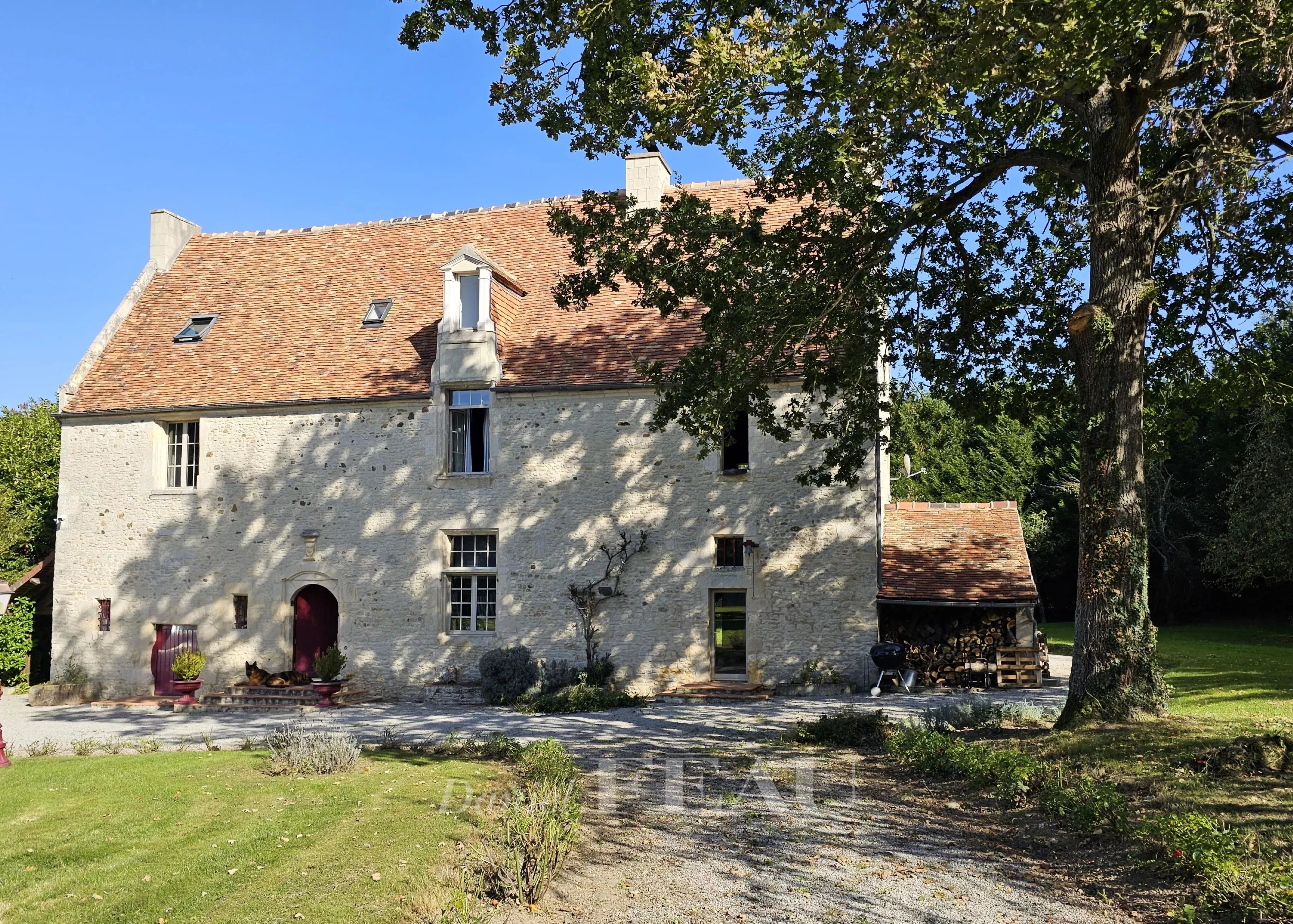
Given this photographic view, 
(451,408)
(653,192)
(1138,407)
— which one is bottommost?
(1138,407)

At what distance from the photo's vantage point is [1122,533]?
1027cm

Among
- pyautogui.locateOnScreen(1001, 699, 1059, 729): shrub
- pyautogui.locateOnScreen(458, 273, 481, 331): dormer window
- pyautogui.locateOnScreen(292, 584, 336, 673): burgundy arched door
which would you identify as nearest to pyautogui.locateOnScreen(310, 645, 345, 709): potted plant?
pyautogui.locateOnScreen(292, 584, 336, 673): burgundy arched door

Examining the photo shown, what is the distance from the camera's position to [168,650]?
19203 mm

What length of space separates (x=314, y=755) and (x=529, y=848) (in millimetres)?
4280

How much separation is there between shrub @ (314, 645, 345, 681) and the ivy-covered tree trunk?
11890mm

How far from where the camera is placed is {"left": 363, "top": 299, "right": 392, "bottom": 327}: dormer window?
1994cm

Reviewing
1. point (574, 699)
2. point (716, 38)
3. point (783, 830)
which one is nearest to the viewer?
point (783, 830)

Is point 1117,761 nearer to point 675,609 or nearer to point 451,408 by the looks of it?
point 675,609

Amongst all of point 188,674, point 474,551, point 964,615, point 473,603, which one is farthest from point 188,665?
point 964,615

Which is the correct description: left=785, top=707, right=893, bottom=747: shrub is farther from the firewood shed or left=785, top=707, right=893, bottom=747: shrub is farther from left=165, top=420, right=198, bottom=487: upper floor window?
left=165, top=420, right=198, bottom=487: upper floor window

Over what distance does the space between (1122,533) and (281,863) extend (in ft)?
27.7

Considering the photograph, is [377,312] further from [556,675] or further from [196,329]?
[556,675]

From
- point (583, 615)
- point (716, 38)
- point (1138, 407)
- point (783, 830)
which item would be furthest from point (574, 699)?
point (716, 38)

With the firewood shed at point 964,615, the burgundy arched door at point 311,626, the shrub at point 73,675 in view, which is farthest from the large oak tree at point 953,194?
the shrub at point 73,675
